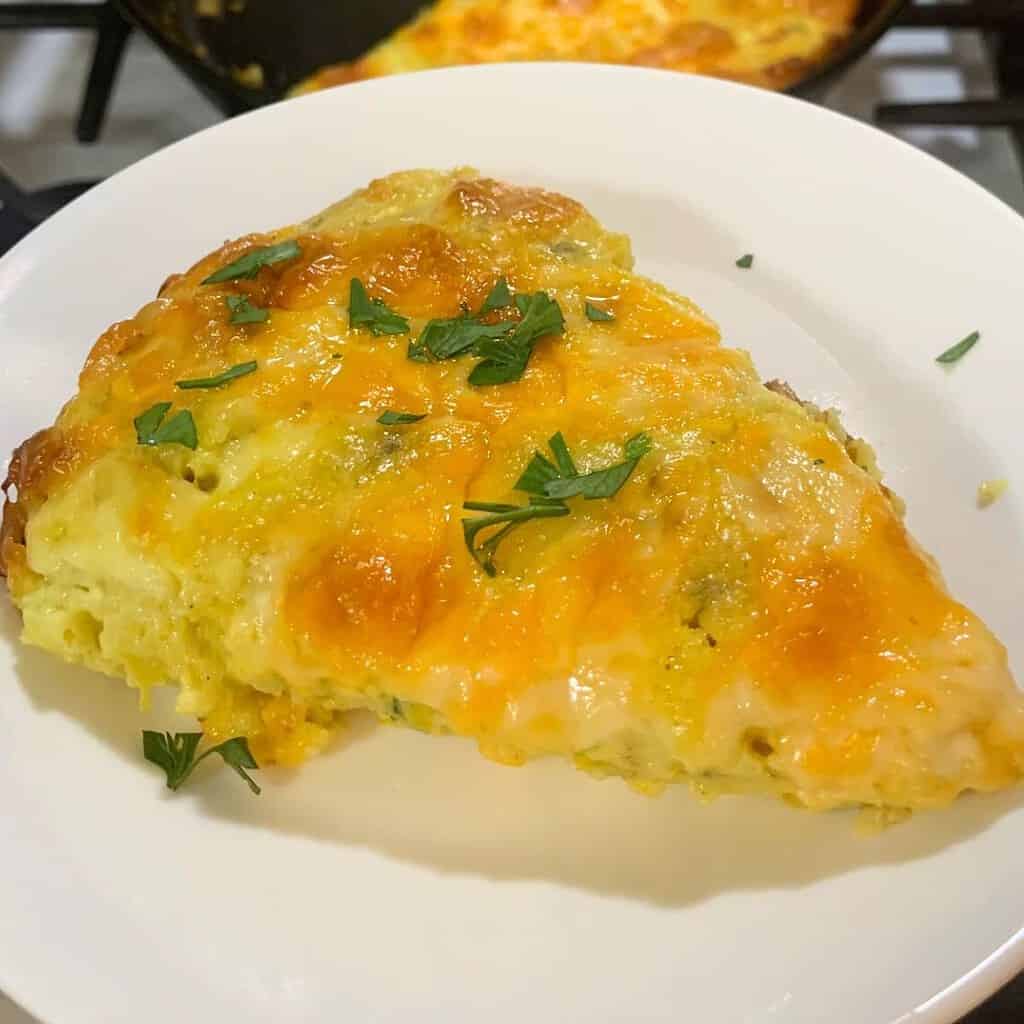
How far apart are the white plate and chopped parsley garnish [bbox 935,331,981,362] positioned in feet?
0.06

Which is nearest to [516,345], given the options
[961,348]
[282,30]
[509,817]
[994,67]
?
[509,817]

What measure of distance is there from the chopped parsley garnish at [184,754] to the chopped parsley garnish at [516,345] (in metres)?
0.61

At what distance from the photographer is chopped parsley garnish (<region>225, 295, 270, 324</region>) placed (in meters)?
1.63

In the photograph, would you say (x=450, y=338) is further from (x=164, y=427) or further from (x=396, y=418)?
(x=164, y=427)

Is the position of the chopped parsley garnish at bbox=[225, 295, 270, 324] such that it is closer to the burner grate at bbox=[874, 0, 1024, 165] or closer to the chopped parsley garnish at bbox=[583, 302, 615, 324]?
the chopped parsley garnish at bbox=[583, 302, 615, 324]

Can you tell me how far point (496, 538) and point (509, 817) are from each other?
42 cm

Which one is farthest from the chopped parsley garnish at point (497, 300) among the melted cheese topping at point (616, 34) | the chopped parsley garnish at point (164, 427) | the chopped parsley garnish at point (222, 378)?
the melted cheese topping at point (616, 34)

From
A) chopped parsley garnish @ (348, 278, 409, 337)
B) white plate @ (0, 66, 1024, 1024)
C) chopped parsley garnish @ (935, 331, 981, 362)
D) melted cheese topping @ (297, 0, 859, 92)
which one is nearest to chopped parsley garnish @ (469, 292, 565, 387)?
chopped parsley garnish @ (348, 278, 409, 337)

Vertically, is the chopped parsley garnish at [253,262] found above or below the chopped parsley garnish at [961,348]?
below

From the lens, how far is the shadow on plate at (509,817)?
140 cm

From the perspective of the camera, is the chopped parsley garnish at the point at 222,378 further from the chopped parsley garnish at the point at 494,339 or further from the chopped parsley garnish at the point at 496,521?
the chopped parsley garnish at the point at 496,521

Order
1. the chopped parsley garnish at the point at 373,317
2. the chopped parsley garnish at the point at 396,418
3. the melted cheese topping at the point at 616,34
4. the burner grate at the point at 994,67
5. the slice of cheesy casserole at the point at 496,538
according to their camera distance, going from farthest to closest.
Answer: the melted cheese topping at the point at 616,34 < the burner grate at the point at 994,67 < the chopped parsley garnish at the point at 373,317 < the chopped parsley garnish at the point at 396,418 < the slice of cheesy casserole at the point at 496,538

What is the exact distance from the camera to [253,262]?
1.73 metres

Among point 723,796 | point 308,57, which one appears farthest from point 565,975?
point 308,57
